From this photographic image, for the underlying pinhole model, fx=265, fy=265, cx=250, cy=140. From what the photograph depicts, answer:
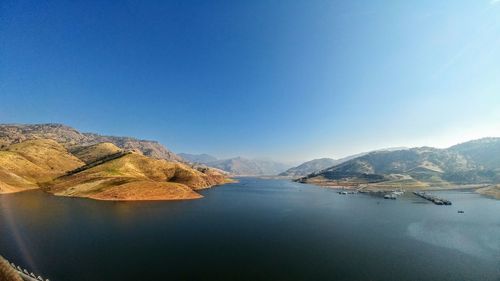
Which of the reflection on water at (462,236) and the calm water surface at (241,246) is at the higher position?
the calm water surface at (241,246)

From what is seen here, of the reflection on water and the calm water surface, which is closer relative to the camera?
the calm water surface

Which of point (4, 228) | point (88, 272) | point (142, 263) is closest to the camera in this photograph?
point (88, 272)

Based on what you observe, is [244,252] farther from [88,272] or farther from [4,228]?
[4,228]

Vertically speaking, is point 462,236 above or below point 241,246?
below

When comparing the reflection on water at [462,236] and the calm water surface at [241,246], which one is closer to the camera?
the calm water surface at [241,246]

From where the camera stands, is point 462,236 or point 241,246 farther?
point 462,236

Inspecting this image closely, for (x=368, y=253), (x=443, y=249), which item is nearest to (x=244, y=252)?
(x=368, y=253)

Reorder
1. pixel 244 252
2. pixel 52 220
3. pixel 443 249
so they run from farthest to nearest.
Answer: pixel 52 220 < pixel 443 249 < pixel 244 252

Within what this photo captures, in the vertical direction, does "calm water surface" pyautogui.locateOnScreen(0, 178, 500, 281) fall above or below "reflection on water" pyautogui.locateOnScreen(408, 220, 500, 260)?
above
